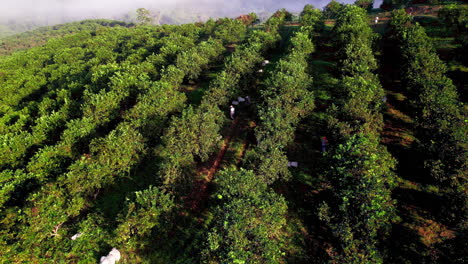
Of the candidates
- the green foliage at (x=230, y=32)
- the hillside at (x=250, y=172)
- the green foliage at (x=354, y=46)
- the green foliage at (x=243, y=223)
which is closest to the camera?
the green foliage at (x=243, y=223)

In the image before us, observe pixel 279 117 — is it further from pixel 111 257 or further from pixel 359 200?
pixel 111 257

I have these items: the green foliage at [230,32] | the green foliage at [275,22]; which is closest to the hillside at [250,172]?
the green foliage at [230,32]

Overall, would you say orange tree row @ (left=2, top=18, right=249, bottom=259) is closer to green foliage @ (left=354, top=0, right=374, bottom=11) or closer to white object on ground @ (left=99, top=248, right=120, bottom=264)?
white object on ground @ (left=99, top=248, right=120, bottom=264)

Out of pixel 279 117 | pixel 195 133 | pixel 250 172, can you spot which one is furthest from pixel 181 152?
pixel 279 117

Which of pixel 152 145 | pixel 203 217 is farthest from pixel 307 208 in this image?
pixel 152 145

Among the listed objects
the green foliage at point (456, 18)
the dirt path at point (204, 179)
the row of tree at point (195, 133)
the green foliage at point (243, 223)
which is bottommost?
the dirt path at point (204, 179)

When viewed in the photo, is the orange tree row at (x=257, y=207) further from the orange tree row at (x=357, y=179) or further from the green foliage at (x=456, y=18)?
the green foliage at (x=456, y=18)

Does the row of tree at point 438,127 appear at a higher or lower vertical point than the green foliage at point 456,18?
lower
